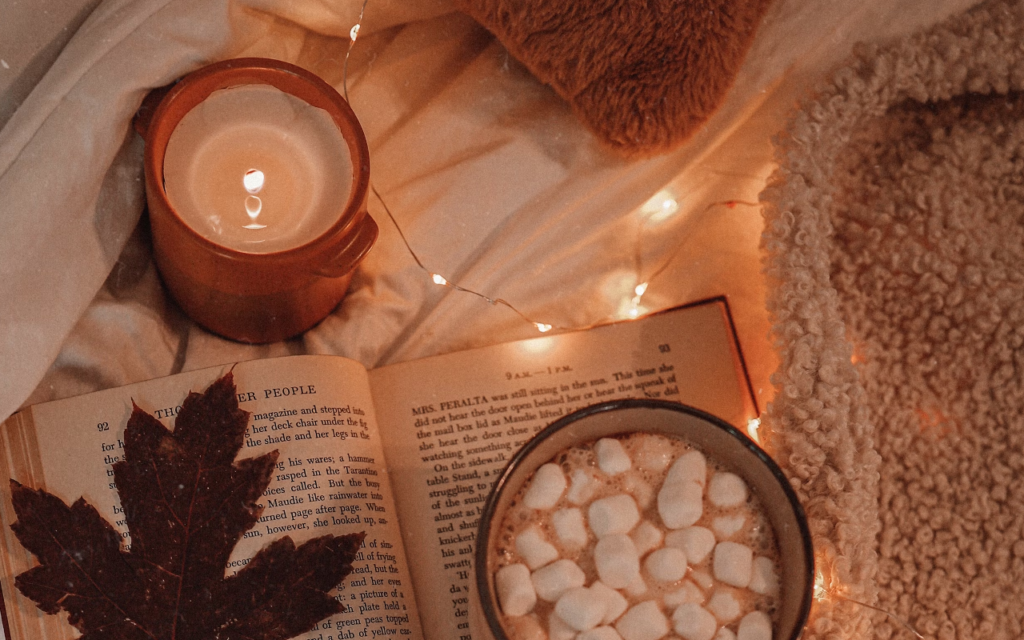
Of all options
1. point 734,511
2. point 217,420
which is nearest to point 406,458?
point 217,420

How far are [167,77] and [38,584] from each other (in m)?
0.37

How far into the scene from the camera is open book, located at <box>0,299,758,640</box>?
0.69 metres

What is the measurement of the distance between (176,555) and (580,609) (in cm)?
29

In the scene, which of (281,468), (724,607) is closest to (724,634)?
(724,607)

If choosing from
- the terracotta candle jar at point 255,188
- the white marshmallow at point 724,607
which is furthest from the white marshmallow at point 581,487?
the terracotta candle jar at point 255,188

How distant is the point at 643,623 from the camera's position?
2.01 ft

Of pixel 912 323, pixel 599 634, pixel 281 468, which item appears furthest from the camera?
pixel 912 323

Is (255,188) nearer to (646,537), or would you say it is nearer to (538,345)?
(538,345)

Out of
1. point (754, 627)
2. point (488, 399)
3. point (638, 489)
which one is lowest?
point (754, 627)

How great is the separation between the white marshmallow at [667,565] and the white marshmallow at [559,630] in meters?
0.07

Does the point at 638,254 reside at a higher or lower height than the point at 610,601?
higher

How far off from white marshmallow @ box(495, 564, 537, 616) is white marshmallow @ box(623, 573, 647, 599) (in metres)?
0.06

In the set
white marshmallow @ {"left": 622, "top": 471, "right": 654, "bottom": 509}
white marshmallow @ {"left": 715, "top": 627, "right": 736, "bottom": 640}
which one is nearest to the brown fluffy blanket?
white marshmallow @ {"left": 622, "top": 471, "right": 654, "bottom": 509}

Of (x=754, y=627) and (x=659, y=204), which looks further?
(x=659, y=204)
